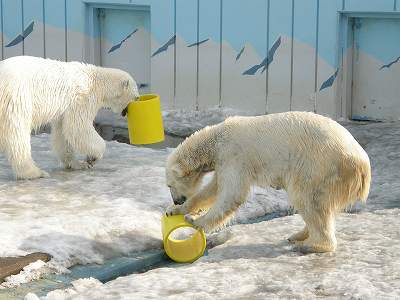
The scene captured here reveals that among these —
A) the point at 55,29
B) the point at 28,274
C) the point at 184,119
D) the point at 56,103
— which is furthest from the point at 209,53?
the point at 28,274

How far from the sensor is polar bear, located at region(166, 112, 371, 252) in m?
5.13

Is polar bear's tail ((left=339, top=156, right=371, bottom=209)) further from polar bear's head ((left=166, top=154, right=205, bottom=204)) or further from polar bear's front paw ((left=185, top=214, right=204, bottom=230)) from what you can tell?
polar bear's head ((left=166, top=154, right=205, bottom=204))

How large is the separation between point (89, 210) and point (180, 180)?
958 millimetres

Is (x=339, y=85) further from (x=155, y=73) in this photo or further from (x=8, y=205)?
(x=8, y=205)

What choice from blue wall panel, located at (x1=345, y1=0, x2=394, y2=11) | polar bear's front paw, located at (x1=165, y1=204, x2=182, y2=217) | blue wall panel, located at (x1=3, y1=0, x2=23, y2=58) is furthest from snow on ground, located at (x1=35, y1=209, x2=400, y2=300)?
blue wall panel, located at (x1=3, y1=0, x2=23, y2=58)

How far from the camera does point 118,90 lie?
7.81m

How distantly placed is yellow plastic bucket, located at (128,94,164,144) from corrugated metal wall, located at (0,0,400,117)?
2.71 meters

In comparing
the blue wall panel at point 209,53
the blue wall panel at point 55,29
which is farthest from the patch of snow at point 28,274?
the blue wall panel at point 55,29

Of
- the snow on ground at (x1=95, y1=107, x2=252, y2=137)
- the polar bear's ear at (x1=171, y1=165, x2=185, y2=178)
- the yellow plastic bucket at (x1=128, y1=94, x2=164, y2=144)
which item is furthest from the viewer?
the snow on ground at (x1=95, y1=107, x2=252, y2=137)

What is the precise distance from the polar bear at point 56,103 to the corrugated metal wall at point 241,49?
2.87m

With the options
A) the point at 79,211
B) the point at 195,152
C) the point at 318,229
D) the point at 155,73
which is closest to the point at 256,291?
the point at 318,229

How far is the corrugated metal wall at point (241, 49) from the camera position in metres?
9.97

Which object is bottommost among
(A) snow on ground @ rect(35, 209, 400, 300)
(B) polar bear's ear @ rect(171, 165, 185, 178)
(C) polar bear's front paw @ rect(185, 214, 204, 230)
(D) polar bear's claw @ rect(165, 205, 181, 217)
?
(A) snow on ground @ rect(35, 209, 400, 300)

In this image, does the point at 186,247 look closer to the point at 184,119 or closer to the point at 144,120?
the point at 144,120
